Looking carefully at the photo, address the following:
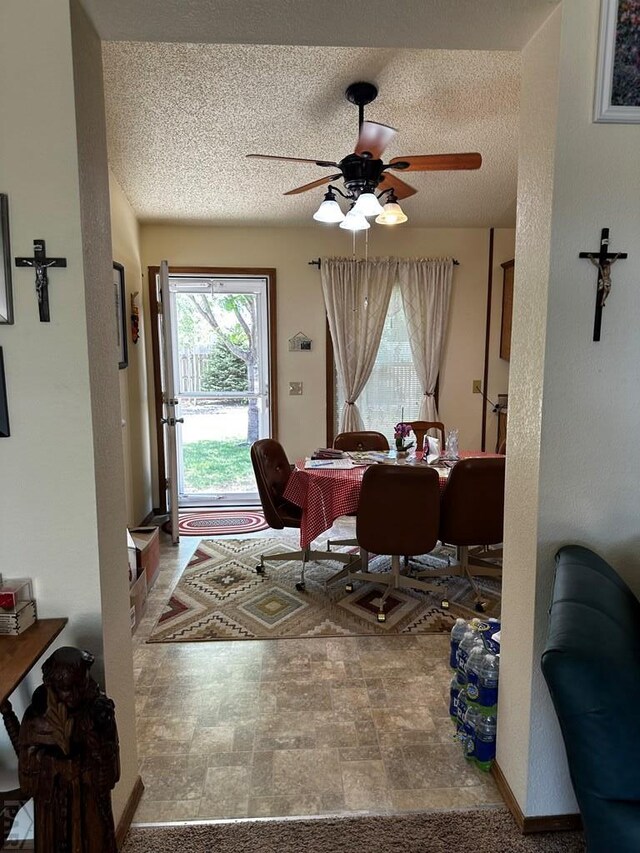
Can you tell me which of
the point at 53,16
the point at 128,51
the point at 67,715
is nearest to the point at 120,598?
the point at 67,715

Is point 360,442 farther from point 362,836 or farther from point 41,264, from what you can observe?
point 41,264

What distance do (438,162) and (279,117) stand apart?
106 cm

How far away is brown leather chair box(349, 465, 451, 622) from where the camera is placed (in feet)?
8.32

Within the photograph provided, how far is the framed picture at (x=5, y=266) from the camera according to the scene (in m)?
1.22

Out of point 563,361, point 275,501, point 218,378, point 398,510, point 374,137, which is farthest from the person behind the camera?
point 218,378

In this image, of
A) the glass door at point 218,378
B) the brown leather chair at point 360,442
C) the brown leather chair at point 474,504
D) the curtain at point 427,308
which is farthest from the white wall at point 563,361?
the glass door at point 218,378

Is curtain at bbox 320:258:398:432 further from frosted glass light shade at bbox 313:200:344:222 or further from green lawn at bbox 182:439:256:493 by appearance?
→ frosted glass light shade at bbox 313:200:344:222

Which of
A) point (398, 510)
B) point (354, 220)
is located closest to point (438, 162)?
point (354, 220)

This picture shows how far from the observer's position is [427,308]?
15.0ft

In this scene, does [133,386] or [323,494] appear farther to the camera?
[133,386]

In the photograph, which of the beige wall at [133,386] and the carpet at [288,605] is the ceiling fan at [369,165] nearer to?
the beige wall at [133,386]

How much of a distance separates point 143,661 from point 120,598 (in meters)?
1.03

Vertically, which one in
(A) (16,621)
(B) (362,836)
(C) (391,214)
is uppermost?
(C) (391,214)

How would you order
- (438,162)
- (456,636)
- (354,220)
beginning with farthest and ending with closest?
(354,220) < (438,162) < (456,636)
